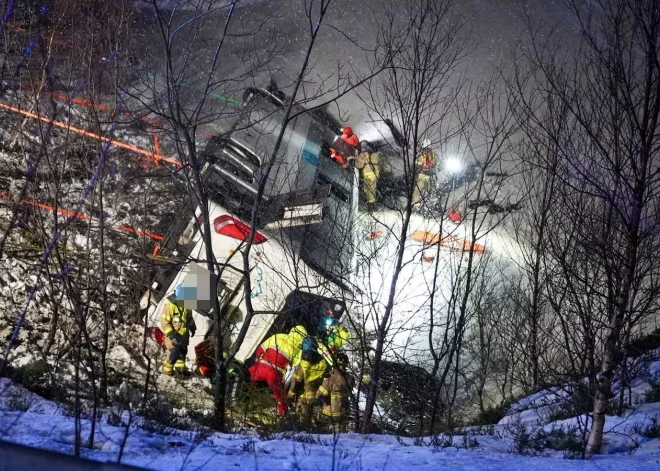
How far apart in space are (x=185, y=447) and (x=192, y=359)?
4.32 m

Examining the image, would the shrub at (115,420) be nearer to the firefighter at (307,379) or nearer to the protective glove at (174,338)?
the firefighter at (307,379)

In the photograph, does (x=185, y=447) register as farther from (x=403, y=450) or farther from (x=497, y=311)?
(x=497, y=311)

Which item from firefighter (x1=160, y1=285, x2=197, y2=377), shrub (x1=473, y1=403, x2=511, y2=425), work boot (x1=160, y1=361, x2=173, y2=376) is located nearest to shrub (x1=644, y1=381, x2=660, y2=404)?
shrub (x1=473, y1=403, x2=511, y2=425)

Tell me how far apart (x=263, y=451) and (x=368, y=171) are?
24.7 feet

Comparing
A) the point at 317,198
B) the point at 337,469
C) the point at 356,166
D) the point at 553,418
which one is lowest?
the point at 337,469

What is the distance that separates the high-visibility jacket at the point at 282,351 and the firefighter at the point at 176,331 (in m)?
1.26

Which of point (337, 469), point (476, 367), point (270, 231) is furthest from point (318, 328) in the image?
point (476, 367)

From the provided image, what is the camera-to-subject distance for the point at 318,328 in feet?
24.3

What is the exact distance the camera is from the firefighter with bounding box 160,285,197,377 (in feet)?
25.5

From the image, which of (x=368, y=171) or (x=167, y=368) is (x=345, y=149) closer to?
(x=368, y=171)

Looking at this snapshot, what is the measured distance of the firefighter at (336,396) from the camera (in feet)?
24.2

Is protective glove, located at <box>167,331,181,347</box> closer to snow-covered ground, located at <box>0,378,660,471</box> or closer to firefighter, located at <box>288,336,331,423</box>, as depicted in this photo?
firefighter, located at <box>288,336,331,423</box>

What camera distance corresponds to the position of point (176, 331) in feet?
25.6

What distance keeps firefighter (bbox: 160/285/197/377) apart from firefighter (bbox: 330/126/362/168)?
3.91m
